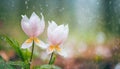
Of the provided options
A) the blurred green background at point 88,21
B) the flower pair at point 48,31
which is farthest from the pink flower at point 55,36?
the blurred green background at point 88,21

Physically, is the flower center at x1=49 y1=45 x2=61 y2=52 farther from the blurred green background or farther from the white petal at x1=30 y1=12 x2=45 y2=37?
the blurred green background

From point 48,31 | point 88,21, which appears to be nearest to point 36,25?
point 48,31

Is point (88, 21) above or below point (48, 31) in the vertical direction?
above

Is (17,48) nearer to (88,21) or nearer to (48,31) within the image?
(48,31)

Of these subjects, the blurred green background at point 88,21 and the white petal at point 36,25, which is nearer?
the white petal at point 36,25

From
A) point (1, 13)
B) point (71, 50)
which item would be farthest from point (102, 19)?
point (1, 13)

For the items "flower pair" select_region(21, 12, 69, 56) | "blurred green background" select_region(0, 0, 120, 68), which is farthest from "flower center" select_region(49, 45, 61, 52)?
"blurred green background" select_region(0, 0, 120, 68)

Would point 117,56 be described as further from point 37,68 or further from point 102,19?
point 37,68

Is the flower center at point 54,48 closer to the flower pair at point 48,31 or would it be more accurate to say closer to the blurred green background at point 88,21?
the flower pair at point 48,31

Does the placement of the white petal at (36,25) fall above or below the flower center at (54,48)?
above

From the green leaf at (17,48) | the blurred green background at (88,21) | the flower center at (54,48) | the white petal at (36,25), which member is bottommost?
the flower center at (54,48)

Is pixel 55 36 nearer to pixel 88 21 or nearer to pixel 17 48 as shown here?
pixel 17 48

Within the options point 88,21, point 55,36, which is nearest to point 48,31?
point 55,36

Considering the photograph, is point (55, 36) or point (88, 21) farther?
point (88, 21)
